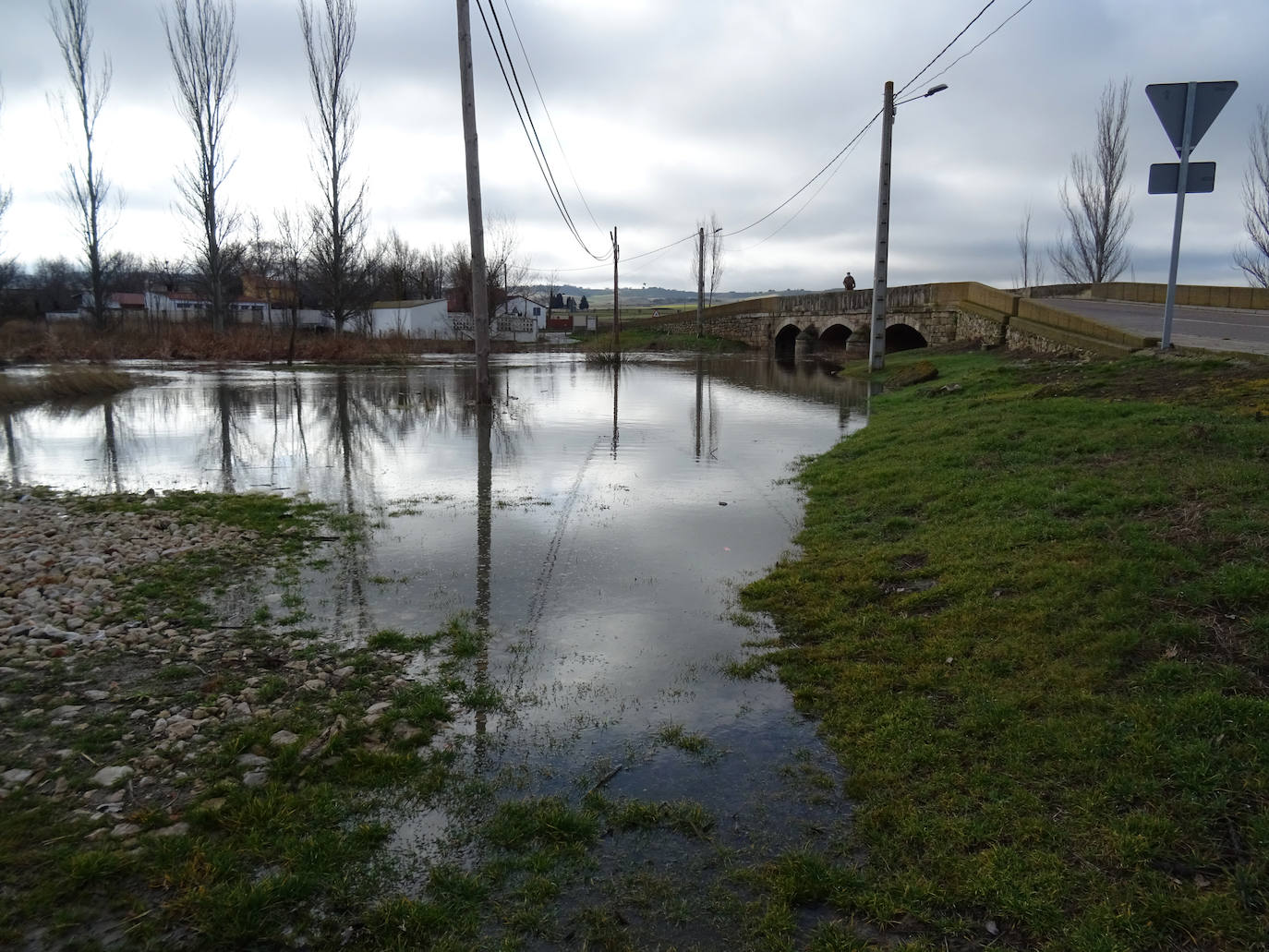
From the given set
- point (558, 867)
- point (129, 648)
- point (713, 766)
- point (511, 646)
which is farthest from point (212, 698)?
point (713, 766)

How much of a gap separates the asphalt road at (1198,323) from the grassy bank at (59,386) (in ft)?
81.5

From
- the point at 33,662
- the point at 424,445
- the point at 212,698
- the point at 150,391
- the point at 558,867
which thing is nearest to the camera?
the point at 558,867

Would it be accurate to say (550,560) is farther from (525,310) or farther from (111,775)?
(525,310)

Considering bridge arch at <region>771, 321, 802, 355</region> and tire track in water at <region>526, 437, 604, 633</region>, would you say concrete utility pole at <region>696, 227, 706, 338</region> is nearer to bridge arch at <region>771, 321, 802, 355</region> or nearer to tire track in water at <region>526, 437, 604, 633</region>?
bridge arch at <region>771, 321, 802, 355</region>

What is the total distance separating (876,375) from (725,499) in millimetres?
15670

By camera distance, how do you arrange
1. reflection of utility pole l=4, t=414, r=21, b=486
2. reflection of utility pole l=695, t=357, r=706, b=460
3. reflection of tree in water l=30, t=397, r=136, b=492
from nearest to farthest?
1. reflection of utility pole l=4, t=414, r=21, b=486
2. reflection of tree in water l=30, t=397, r=136, b=492
3. reflection of utility pole l=695, t=357, r=706, b=460

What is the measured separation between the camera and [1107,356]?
1398 cm

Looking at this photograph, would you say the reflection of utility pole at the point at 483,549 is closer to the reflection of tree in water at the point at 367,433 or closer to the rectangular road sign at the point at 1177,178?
the reflection of tree in water at the point at 367,433

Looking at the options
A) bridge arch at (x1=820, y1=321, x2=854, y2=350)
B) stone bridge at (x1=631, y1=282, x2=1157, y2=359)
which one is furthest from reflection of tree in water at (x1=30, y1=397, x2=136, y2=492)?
bridge arch at (x1=820, y1=321, x2=854, y2=350)

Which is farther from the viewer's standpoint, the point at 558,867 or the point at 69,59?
the point at 69,59

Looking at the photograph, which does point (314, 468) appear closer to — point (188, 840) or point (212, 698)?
point (212, 698)

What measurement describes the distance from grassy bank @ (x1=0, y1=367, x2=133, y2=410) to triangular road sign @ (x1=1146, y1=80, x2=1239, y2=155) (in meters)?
23.2

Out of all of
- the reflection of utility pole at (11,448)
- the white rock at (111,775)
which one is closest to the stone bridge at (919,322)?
the white rock at (111,775)

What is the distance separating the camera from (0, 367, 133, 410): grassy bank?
19.8 metres
